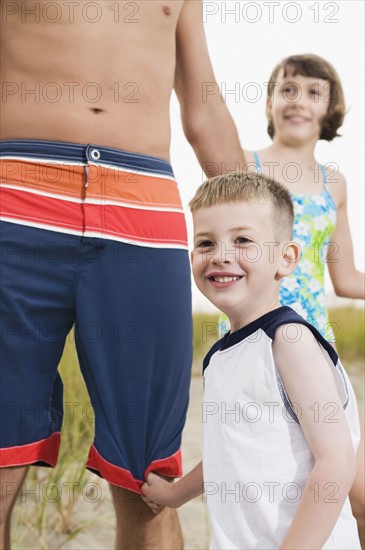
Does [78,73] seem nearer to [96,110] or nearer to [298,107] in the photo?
[96,110]

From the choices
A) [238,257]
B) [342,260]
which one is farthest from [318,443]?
[342,260]

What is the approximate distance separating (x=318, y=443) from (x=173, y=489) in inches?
19.5

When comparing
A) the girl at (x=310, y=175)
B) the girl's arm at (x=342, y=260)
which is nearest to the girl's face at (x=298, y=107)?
the girl at (x=310, y=175)

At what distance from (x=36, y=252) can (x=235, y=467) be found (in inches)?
25.0

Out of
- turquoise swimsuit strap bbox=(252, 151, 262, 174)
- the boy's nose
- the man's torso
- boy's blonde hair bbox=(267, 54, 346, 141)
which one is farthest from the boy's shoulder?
boy's blonde hair bbox=(267, 54, 346, 141)

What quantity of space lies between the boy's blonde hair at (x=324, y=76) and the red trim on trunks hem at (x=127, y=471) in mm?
1087

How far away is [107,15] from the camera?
70.2 inches

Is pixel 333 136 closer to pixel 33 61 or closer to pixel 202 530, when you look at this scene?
pixel 33 61

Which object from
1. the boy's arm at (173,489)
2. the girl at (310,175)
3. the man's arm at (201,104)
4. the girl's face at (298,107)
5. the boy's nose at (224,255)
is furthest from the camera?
the girl's face at (298,107)

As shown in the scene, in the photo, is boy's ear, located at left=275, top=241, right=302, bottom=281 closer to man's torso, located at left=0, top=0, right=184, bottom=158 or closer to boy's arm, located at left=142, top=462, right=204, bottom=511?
boy's arm, located at left=142, top=462, right=204, bottom=511

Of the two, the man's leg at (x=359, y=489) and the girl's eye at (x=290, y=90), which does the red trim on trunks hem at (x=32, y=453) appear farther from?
the girl's eye at (x=290, y=90)

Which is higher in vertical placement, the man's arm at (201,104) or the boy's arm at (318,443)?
the man's arm at (201,104)

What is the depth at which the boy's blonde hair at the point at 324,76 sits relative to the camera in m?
2.30

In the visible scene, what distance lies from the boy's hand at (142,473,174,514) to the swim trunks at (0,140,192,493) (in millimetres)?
22
